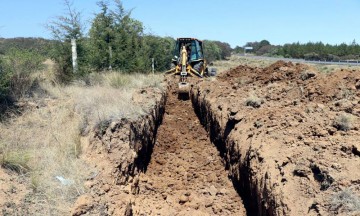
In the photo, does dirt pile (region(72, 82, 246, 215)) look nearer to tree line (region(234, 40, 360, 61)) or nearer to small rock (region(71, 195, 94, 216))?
small rock (region(71, 195, 94, 216))

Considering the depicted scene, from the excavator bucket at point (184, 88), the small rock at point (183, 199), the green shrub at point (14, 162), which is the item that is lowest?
the small rock at point (183, 199)

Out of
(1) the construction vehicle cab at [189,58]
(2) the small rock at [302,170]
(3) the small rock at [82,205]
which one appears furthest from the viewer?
(1) the construction vehicle cab at [189,58]

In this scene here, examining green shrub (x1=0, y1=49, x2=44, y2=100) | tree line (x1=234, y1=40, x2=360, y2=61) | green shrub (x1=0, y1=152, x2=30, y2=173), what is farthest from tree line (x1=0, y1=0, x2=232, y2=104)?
tree line (x1=234, y1=40, x2=360, y2=61)

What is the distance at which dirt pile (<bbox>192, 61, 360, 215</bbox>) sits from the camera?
455cm

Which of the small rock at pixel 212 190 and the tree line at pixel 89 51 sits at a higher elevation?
the tree line at pixel 89 51

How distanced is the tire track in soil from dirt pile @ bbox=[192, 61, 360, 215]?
361 mm

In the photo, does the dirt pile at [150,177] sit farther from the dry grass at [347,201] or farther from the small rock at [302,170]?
the dry grass at [347,201]

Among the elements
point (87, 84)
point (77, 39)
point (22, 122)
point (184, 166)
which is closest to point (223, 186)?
point (184, 166)

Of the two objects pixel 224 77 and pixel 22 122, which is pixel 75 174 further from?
pixel 224 77

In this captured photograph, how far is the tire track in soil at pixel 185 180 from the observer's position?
699 centimetres

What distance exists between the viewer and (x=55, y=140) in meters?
7.32

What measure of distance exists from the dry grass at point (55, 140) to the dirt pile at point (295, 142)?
246 cm

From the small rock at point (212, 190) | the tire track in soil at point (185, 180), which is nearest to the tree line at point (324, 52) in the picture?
the tire track in soil at point (185, 180)

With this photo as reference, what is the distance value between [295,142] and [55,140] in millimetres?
4438
